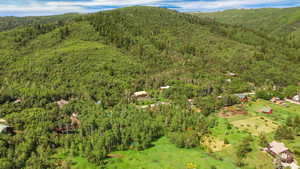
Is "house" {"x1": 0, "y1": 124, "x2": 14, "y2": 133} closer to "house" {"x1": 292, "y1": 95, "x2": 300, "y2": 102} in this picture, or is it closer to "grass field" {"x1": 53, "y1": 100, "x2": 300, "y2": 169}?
"grass field" {"x1": 53, "y1": 100, "x2": 300, "y2": 169}

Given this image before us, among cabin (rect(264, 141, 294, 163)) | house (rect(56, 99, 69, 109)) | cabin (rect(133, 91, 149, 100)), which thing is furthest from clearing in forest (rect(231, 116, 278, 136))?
house (rect(56, 99, 69, 109))

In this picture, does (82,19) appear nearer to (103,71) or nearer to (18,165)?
(103,71)

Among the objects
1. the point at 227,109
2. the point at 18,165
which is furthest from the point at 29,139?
the point at 227,109

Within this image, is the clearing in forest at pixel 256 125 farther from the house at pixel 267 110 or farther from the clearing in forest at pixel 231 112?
the house at pixel 267 110

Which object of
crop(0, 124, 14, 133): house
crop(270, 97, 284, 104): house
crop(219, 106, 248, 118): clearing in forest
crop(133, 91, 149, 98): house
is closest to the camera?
crop(0, 124, 14, 133): house

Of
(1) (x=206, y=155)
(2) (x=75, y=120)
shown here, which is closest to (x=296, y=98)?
(1) (x=206, y=155)

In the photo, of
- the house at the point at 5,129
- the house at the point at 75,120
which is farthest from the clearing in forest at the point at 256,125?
the house at the point at 5,129

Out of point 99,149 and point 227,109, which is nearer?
point 99,149

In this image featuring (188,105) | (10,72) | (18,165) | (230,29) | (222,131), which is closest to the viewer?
(18,165)
